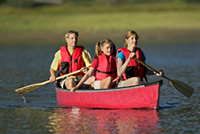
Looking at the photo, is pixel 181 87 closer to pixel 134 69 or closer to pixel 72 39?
pixel 134 69

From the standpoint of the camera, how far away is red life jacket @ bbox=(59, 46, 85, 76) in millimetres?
10867

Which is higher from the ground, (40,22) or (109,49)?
(40,22)

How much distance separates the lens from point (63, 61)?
10.9 meters

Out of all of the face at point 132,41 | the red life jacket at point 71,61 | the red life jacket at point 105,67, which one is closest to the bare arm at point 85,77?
the red life jacket at point 105,67

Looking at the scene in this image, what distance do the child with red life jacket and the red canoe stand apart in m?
0.18

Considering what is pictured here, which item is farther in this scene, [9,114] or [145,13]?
[145,13]

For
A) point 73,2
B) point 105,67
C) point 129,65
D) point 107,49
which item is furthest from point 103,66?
point 73,2

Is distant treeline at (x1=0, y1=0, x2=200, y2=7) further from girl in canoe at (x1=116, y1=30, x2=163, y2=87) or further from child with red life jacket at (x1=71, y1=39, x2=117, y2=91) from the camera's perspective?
girl in canoe at (x1=116, y1=30, x2=163, y2=87)

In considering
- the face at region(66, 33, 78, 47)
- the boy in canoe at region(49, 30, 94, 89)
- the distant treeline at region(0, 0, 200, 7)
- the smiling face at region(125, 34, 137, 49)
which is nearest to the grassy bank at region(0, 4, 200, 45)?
the distant treeline at region(0, 0, 200, 7)

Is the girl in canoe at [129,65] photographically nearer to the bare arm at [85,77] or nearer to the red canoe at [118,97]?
the red canoe at [118,97]

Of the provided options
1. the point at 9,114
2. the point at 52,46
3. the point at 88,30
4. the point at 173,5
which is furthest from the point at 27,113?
the point at 173,5

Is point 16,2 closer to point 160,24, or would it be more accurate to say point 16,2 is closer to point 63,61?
point 160,24

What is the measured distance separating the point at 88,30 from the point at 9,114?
58.3 feet

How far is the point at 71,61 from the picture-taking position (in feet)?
35.8
